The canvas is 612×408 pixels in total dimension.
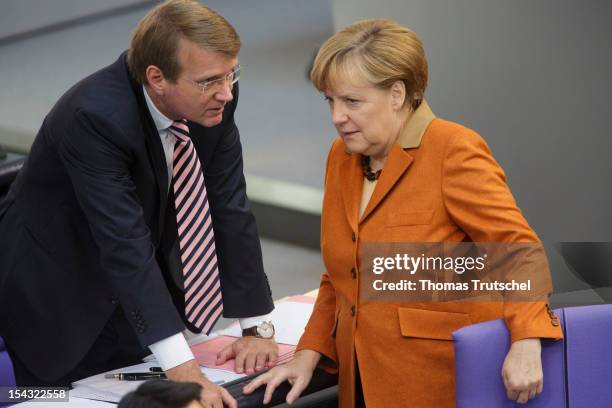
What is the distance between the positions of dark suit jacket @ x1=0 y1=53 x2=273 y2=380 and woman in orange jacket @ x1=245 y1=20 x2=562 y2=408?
476mm

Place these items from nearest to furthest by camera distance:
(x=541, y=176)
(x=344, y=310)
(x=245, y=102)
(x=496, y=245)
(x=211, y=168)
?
(x=496, y=245)
(x=344, y=310)
(x=211, y=168)
(x=541, y=176)
(x=245, y=102)

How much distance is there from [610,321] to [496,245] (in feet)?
1.15

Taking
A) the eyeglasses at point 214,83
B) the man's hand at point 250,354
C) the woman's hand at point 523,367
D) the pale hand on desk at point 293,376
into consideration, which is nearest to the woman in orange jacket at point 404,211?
the woman's hand at point 523,367

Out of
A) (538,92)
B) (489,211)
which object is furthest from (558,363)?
(538,92)

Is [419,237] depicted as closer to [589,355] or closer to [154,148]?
[589,355]

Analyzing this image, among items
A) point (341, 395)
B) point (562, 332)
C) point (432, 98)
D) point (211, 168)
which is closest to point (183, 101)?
point (211, 168)

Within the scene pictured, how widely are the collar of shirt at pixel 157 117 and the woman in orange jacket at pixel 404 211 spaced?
458 millimetres

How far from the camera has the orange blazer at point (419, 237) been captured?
256cm

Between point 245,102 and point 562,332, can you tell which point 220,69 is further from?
point 245,102

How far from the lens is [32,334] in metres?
3.28

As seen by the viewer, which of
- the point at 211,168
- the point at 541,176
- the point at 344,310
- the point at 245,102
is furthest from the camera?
the point at 245,102

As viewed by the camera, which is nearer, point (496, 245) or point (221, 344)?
point (496, 245)

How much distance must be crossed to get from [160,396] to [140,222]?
86 cm

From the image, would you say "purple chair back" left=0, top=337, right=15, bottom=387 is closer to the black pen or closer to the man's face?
the black pen
